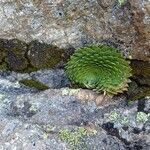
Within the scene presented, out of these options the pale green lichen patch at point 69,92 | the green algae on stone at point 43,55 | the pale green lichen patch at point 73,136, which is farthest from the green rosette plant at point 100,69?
the pale green lichen patch at point 73,136

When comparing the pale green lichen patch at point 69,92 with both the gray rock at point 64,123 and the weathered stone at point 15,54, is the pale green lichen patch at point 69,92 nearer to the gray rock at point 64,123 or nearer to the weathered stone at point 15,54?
the gray rock at point 64,123

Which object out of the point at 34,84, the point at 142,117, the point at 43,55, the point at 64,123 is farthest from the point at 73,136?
the point at 43,55

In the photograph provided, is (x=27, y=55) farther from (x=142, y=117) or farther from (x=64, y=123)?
(x=142, y=117)

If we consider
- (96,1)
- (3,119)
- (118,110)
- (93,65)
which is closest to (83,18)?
(96,1)

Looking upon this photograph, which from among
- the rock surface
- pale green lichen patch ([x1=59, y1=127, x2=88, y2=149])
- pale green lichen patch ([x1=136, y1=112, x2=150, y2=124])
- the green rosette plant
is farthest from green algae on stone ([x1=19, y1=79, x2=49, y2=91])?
pale green lichen patch ([x1=136, y1=112, x2=150, y2=124])

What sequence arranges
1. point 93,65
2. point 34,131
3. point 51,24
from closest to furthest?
point 34,131 → point 93,65 → point 51,24

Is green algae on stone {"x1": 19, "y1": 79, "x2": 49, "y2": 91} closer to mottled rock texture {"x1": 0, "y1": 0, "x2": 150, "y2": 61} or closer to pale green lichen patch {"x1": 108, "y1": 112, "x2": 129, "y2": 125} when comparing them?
mottled rock texture {"x1": 0, "y1": 0, "x2": 150, "y2": 61}

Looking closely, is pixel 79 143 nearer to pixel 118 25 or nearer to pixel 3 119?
pixel 3 119
